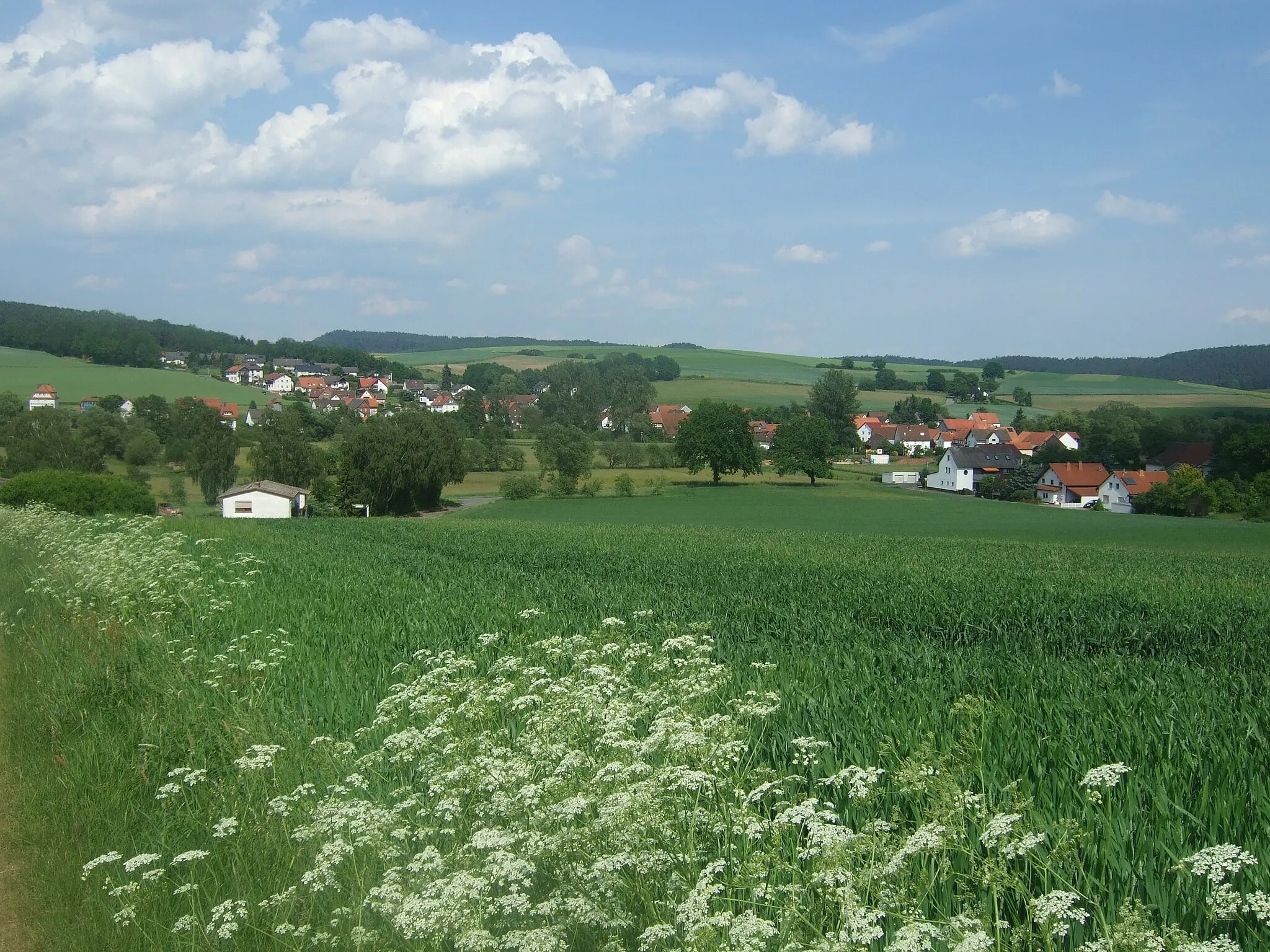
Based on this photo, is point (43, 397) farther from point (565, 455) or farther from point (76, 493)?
point (76, 493)

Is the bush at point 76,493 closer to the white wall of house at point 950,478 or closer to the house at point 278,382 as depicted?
the white wall of house at point 950,478

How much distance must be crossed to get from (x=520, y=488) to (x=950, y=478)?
4611 cm

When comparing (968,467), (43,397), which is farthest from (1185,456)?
(43,397)

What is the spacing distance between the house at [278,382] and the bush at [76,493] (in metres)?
102

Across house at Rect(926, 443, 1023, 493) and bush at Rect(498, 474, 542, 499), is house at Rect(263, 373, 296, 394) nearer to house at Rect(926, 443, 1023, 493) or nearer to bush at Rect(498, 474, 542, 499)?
bush at Rect(498, 474, 542, 499)

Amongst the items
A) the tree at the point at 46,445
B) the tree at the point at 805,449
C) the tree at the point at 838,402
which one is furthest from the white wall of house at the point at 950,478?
the tree at the point at 46,445

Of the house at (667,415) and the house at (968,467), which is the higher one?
the house at (667,415)

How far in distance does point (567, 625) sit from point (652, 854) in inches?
259

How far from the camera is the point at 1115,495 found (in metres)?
86.0

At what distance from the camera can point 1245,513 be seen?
68.1m

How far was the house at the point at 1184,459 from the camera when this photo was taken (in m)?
82.1

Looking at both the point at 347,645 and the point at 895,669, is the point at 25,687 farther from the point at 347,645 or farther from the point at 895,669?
the point at 895,669

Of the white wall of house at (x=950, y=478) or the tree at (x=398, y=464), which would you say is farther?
the white wall of house at (x=950, y=478)

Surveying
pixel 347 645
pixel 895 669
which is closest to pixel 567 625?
pixel 347 645
